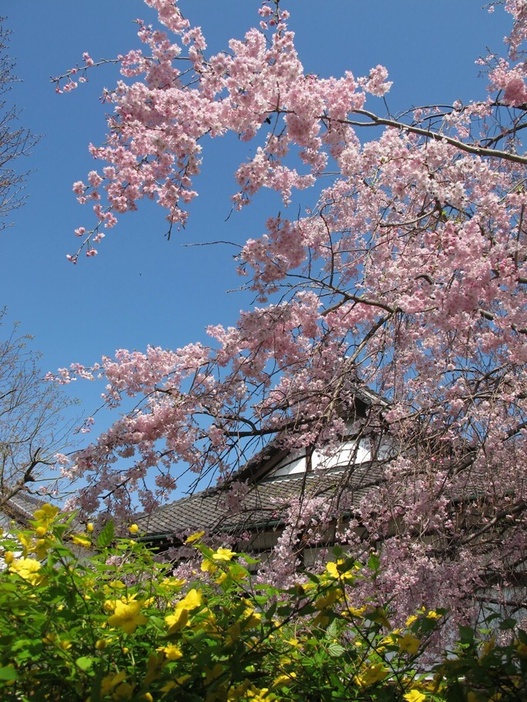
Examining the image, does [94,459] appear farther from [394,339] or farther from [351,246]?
[351,246]

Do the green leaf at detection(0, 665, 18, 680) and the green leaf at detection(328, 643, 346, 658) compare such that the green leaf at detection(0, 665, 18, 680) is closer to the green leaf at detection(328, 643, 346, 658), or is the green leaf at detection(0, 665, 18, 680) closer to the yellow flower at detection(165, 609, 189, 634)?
the yellow flower at detection(165, 609, 189, 634)

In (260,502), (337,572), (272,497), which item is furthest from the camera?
(272,497)

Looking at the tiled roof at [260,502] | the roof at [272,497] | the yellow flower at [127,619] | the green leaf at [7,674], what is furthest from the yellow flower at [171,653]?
the roof at [272,497]

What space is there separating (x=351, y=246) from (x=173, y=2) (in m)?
2.36

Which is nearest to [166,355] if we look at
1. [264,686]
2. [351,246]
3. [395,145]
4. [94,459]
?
→ [94,459]

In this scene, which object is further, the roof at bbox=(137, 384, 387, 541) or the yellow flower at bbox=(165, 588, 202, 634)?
the roof at bbox=(137, 384, 387, 541)

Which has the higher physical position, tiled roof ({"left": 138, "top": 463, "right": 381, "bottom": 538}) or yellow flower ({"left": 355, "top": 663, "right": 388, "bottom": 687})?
tiled roof ({"left": 138, "top": 463, "right": 381, "bottom": 538})

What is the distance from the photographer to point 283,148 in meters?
4.00

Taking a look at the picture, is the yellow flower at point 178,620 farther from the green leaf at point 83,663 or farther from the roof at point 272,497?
the roof at point 272,497

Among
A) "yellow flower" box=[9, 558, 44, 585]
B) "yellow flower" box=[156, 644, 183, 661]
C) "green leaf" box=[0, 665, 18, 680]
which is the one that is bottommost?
"yellow flower" box=[156, 644, 183, 661]

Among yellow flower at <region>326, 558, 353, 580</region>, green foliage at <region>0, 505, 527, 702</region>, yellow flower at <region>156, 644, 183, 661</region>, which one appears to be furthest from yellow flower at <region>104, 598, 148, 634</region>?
yellow flower at <region>326, 558, 353, 580</region>

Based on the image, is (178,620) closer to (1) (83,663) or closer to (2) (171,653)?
(2) (171,653)

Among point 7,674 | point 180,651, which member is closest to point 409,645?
point 180,651

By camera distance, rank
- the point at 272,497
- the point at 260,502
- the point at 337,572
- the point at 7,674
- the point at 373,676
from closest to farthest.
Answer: the point at 7,674 < the point at 373,676 < the point at 337,572 < the point at 260,502 < the point at 272,497
